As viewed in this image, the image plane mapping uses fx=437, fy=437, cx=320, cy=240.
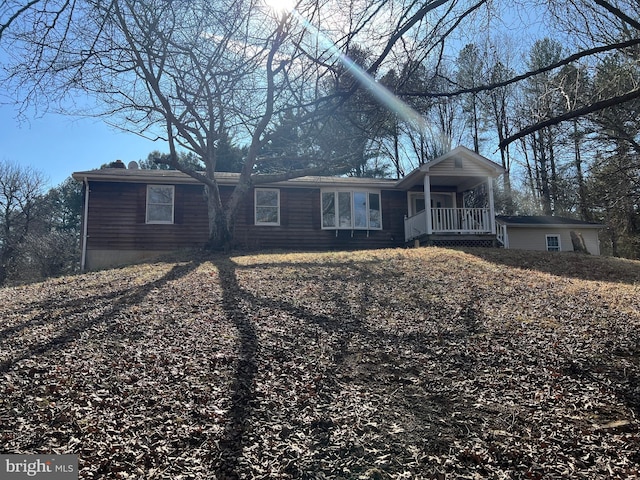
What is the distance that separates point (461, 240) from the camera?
1518cm

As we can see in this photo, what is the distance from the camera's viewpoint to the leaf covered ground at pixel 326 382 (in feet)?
9.61

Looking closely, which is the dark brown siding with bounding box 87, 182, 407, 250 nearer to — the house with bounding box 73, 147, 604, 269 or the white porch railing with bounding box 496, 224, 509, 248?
the house with bounding box 73, 147, 604, 269

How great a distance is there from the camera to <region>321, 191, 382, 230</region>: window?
16.4 meters

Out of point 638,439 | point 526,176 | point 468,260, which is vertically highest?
point 526,176

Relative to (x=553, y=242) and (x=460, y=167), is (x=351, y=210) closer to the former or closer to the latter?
(x=460, y=167)

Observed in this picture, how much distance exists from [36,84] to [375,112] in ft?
16.1

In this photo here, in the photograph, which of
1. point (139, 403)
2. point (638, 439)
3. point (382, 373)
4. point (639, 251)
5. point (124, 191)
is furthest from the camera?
point (639, 251)

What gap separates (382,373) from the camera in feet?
14.0

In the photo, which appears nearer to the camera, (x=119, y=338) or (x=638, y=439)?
(x=638, y=439)

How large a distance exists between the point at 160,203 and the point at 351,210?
22.6 feet

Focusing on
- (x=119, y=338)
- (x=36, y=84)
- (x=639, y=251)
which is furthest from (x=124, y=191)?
(x=639, y=251)

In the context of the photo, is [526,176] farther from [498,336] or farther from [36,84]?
[36,84]
